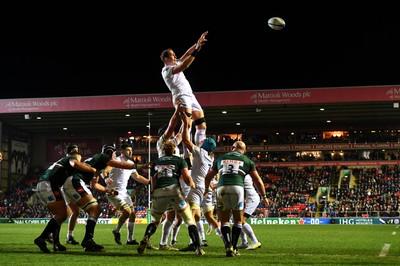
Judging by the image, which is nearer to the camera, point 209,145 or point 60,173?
point 60,173

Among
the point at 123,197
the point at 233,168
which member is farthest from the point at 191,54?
the point at 123,197

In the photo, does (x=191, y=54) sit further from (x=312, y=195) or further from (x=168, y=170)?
(x=312, y=195)

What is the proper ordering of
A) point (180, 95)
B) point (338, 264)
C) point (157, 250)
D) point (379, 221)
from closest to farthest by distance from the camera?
1. point (338, 264)
2. point (157, 250)
3. point (180, 95)
4. point (379, 221)

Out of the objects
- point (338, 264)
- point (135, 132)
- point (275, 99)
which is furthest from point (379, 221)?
point (338, 264)

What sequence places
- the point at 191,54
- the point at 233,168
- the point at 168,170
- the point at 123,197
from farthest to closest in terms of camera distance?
the point at 123,197, the point at 191,54, the point at 233,168, the point at 168,170

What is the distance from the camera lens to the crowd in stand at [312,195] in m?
45.7

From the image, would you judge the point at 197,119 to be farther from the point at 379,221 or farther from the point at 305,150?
the point at 305,150

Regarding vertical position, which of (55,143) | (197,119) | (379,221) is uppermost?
(55,143)

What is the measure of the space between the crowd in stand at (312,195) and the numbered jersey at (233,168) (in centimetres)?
3338

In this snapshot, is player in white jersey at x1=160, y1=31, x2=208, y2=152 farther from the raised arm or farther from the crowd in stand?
the crowd in stand

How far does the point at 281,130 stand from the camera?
191ft

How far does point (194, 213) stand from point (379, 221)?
31.7m

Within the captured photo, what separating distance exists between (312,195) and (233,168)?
4086 cm

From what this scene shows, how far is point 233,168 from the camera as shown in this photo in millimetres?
11250
